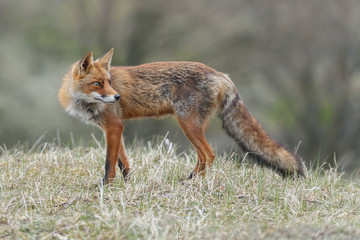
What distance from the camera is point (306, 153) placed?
1385cm

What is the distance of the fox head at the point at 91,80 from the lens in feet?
18.1

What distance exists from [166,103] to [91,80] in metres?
0.99

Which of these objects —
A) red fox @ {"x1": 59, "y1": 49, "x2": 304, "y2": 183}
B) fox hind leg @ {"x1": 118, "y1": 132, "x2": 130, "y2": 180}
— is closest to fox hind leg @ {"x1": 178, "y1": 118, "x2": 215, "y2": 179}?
red fox @ {"x1": 59, "y1": 49, "x2": 304, "y2": 183}

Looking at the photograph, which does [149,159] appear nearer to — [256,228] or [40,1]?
[256,228]

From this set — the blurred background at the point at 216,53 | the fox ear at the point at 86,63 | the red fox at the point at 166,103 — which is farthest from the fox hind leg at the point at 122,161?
the blurred background at the point at 216,53

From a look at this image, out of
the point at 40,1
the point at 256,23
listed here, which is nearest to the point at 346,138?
the point at 256,23

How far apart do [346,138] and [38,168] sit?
9.43 m

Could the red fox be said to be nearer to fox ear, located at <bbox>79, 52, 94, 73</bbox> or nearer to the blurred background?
fox ear, located at <bbox>79, 52, 94, 73</bbox>

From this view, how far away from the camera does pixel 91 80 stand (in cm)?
562

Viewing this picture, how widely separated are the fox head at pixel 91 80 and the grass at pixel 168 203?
941 millimetres

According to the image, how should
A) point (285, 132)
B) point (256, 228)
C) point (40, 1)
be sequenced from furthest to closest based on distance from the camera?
point (40, 1)
point (285, 132)
point (256, 228)

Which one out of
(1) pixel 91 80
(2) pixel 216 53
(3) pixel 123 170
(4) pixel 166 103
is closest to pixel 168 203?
(3) pixel 123 170

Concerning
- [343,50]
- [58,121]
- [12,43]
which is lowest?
[58,121]

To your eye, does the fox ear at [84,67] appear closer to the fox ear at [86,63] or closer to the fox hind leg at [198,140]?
the fox ear at [86,63]
